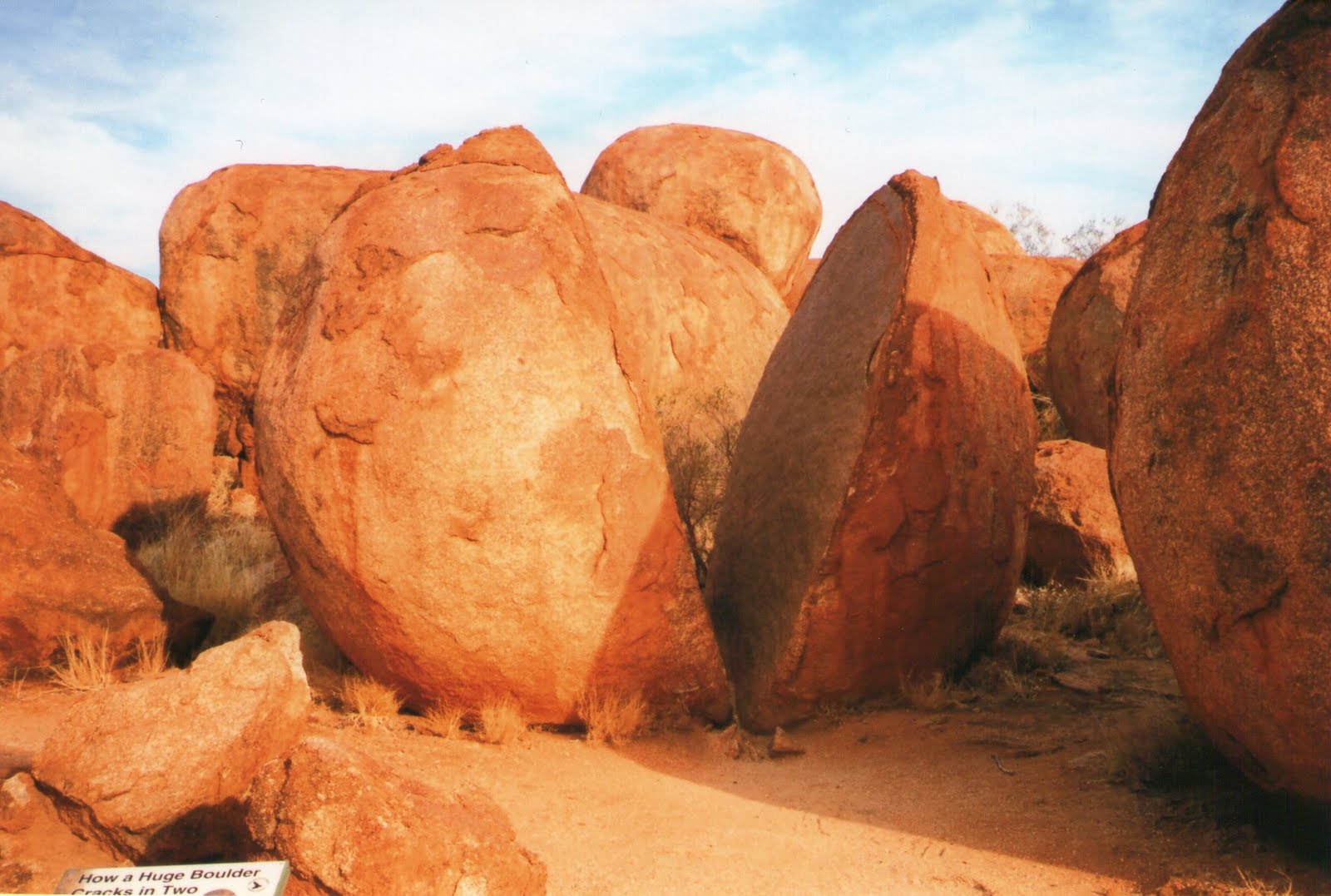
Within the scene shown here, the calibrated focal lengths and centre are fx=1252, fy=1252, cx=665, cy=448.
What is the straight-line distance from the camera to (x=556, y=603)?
495cm

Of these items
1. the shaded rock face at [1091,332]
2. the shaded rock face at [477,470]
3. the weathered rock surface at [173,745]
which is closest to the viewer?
the weathered rock surface at [173,745]

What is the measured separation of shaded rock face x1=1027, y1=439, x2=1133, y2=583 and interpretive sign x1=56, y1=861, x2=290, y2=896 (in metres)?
5.90

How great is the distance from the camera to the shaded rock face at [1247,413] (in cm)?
312

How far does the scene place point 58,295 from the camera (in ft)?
36.0

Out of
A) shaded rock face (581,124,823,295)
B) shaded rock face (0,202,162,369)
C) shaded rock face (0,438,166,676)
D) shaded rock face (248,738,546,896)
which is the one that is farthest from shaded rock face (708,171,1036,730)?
shaded rock face (0,202,162,369)

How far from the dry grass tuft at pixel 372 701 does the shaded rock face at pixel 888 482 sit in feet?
5.03

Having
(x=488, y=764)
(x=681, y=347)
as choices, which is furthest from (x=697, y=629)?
(x=681, y=347)

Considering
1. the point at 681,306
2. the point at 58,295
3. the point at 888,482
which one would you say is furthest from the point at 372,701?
the point at 58,295

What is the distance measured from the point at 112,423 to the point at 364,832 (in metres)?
6.84

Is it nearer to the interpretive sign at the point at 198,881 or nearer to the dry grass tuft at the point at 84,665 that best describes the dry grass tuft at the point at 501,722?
the dry grass tuft at the point at 84,665

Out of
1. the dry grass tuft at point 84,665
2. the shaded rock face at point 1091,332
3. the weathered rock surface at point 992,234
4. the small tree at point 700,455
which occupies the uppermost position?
the weathered rock surface at point 992,234

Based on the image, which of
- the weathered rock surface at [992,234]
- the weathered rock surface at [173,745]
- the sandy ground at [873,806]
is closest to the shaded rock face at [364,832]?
the sandy ground at [873,806]

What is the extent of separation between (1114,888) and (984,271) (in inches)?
125

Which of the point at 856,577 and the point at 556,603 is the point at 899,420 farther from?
the point at 556,603
